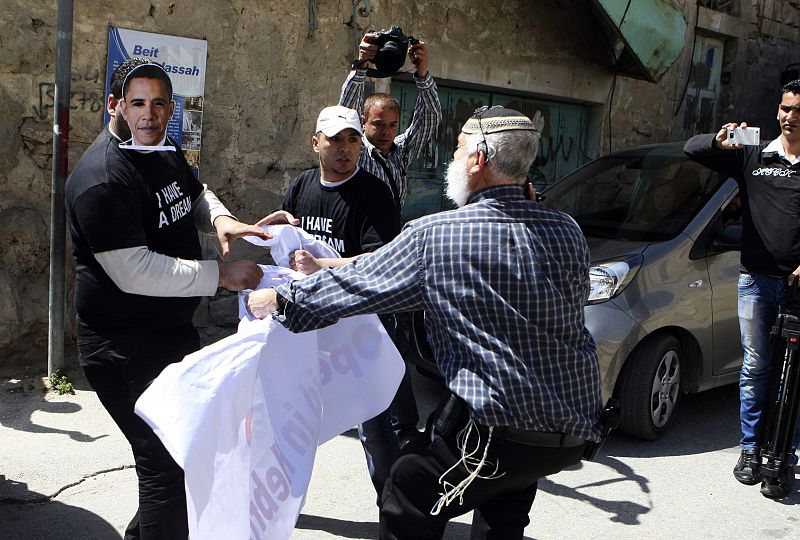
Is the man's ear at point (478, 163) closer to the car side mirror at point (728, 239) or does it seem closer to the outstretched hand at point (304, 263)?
the outstretched hand at point (304, 263)

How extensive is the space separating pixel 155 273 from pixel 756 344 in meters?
3.36

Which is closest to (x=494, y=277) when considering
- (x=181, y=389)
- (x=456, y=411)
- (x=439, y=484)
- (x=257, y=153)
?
(x=456, y=411)

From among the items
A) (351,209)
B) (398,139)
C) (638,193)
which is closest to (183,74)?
(398,139)

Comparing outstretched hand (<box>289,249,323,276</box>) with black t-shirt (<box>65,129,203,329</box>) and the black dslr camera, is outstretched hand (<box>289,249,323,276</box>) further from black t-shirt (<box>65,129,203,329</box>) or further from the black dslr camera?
the black dslr camera

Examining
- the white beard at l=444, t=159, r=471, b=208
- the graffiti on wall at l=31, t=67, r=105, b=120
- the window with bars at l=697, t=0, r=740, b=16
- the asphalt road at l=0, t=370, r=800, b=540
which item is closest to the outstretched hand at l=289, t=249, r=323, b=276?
the white beard at l=444, t=159, r=471, b=208

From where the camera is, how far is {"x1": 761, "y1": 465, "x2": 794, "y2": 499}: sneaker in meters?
4.35

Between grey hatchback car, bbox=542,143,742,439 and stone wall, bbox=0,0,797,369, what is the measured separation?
249cm

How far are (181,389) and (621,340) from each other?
9.84ft

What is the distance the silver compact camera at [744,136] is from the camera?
434cm

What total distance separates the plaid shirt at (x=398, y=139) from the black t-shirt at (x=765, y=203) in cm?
154

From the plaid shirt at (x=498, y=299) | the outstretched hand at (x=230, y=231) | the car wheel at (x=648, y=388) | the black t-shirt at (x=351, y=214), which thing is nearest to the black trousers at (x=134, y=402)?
the outstretched hand at (x=230, y=231)

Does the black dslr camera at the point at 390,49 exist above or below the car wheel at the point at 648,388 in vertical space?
above

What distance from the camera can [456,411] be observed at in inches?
92.8

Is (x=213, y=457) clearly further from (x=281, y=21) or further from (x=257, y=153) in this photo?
(x=281, y=21)
